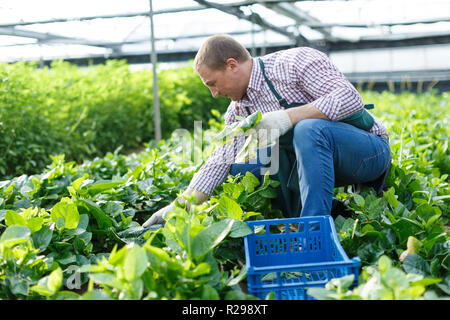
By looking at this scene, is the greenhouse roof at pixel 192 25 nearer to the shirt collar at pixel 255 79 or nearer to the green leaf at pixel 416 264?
the shirt collar at pixel 255 79

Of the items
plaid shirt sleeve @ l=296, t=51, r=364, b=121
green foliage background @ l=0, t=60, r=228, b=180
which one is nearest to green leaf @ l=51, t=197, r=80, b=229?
plaid shirt sleeve @ l=296, t=51, r=364, b=121

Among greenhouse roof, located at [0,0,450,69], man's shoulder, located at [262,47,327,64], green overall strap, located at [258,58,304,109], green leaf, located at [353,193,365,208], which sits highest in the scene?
greenhouse roof, located at [0,0,450,69]

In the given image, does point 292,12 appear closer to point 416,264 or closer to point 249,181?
point 249,181

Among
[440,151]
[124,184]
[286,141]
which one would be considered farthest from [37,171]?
[440,151]

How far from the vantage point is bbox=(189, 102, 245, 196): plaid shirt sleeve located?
2.18 meters

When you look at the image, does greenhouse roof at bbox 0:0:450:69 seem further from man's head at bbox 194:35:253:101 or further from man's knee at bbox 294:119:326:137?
man's knee at bbox 294:119:326:137

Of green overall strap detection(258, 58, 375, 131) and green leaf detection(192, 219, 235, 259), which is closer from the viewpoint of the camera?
green leaf detection(192, 219, 235, 259)

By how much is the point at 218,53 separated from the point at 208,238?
3.32 ft

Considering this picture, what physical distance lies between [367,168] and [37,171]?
2950mm

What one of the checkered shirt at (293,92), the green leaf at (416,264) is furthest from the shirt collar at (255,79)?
the green leaf at (416,264)

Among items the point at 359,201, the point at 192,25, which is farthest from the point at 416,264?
the point at 192,25

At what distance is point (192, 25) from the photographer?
13.0m

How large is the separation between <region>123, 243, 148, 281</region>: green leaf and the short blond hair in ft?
3.74

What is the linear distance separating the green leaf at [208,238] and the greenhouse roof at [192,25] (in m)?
3.55
